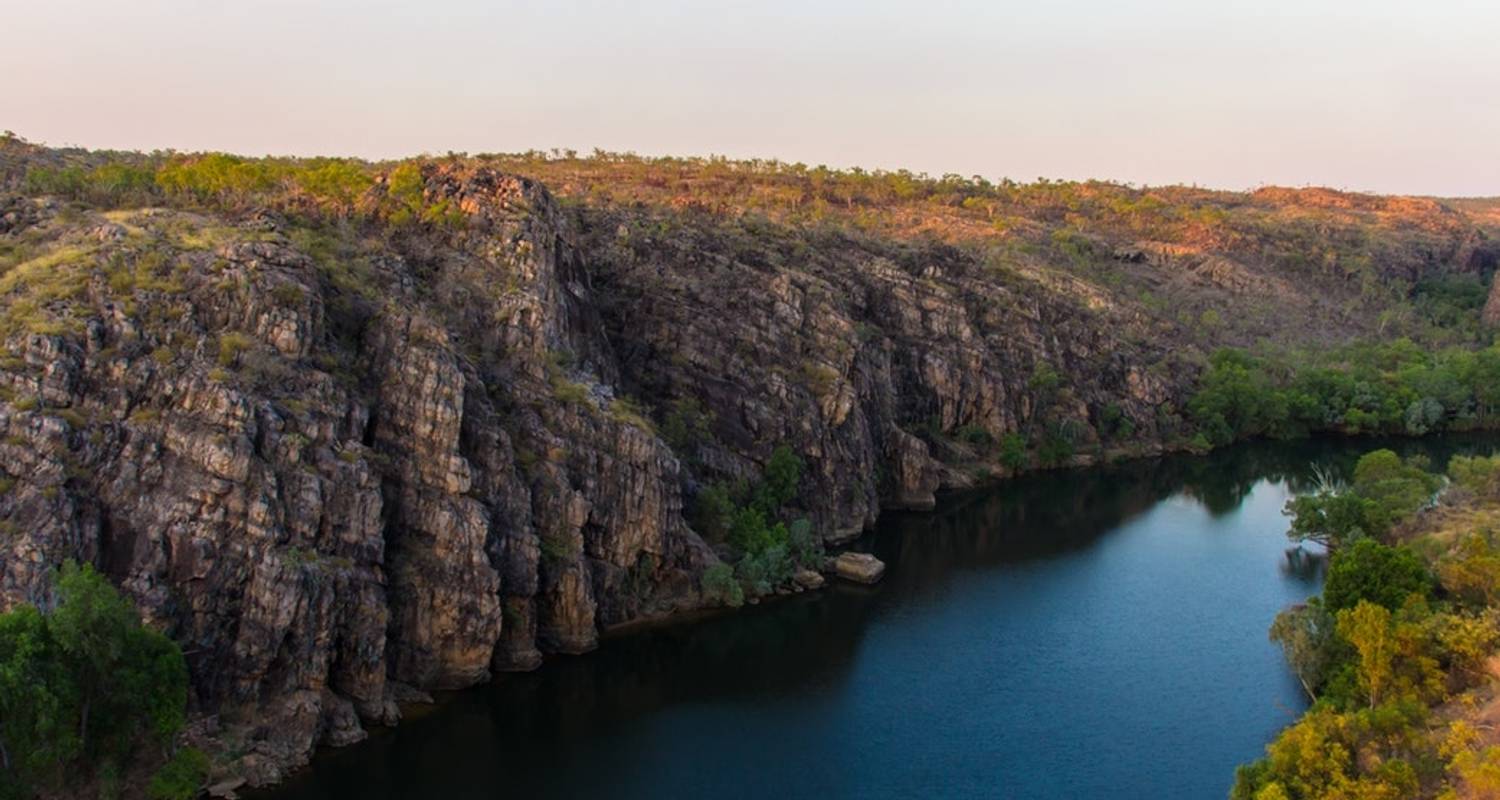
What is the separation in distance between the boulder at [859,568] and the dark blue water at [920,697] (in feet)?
3.38

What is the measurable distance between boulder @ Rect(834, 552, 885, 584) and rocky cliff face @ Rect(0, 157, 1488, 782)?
7.13 m

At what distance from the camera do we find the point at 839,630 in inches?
2653

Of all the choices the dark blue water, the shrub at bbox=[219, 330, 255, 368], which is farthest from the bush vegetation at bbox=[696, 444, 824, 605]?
the shrub at bbox=[219, 330, 255, 368]

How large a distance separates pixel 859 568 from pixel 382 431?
1303 inches

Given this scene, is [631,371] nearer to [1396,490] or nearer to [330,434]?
[330,434]

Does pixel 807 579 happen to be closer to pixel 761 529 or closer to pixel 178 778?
pixel 761 529

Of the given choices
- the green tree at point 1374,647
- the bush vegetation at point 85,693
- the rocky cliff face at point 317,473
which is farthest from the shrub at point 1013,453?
the bush vegetation at point 85,693

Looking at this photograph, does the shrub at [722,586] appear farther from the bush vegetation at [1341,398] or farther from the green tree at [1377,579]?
the bush vegetation at [1341,398]

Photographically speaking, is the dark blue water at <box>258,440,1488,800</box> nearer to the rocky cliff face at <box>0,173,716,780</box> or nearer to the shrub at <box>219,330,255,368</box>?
the rocky cliff face at <box>0,173,716,780</box>

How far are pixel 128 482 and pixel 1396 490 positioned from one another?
77210 mm

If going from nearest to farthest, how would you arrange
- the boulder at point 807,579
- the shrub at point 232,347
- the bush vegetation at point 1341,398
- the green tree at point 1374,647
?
1. the green tree at point 1374,647
2. the shrub at point 232,347
3. the boulder at point 807,579
4. the bush vegetation at point 1341,398

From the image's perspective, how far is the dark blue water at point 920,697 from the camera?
48750 millimetres

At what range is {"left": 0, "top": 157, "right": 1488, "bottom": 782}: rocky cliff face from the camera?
4756cm

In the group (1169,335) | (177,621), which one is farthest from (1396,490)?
(177,621)
